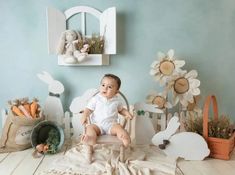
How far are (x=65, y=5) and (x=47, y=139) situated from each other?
72 cm

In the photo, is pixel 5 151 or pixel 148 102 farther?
pixel 148 102

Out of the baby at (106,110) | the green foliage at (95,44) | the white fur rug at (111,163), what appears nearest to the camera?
the white fur rug at (111,163)

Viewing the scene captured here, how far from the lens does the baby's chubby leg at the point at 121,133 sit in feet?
3.95

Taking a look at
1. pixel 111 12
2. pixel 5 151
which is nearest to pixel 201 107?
pixel 111 12

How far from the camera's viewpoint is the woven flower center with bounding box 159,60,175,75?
1.49 meters

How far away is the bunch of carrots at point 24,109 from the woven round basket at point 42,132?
6 cm

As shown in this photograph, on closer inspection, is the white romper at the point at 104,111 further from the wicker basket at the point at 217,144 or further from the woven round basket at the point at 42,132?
the wicker basket at the point at 217,144

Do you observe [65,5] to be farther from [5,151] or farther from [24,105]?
[5,151]

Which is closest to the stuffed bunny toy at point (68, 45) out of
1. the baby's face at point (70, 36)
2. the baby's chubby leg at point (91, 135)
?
the baby's face at point (70, 36)

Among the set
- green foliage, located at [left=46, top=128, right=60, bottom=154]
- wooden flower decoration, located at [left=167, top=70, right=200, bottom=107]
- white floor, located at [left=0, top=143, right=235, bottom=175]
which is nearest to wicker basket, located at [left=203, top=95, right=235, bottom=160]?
white floor, located at [left=0, top=143, right=235, bottom=175]

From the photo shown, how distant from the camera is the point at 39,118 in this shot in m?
1.45

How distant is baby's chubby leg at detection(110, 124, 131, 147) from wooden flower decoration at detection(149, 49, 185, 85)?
39 cm

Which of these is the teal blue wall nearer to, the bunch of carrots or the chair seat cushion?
the bunch of carrots

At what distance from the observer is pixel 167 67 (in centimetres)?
150
